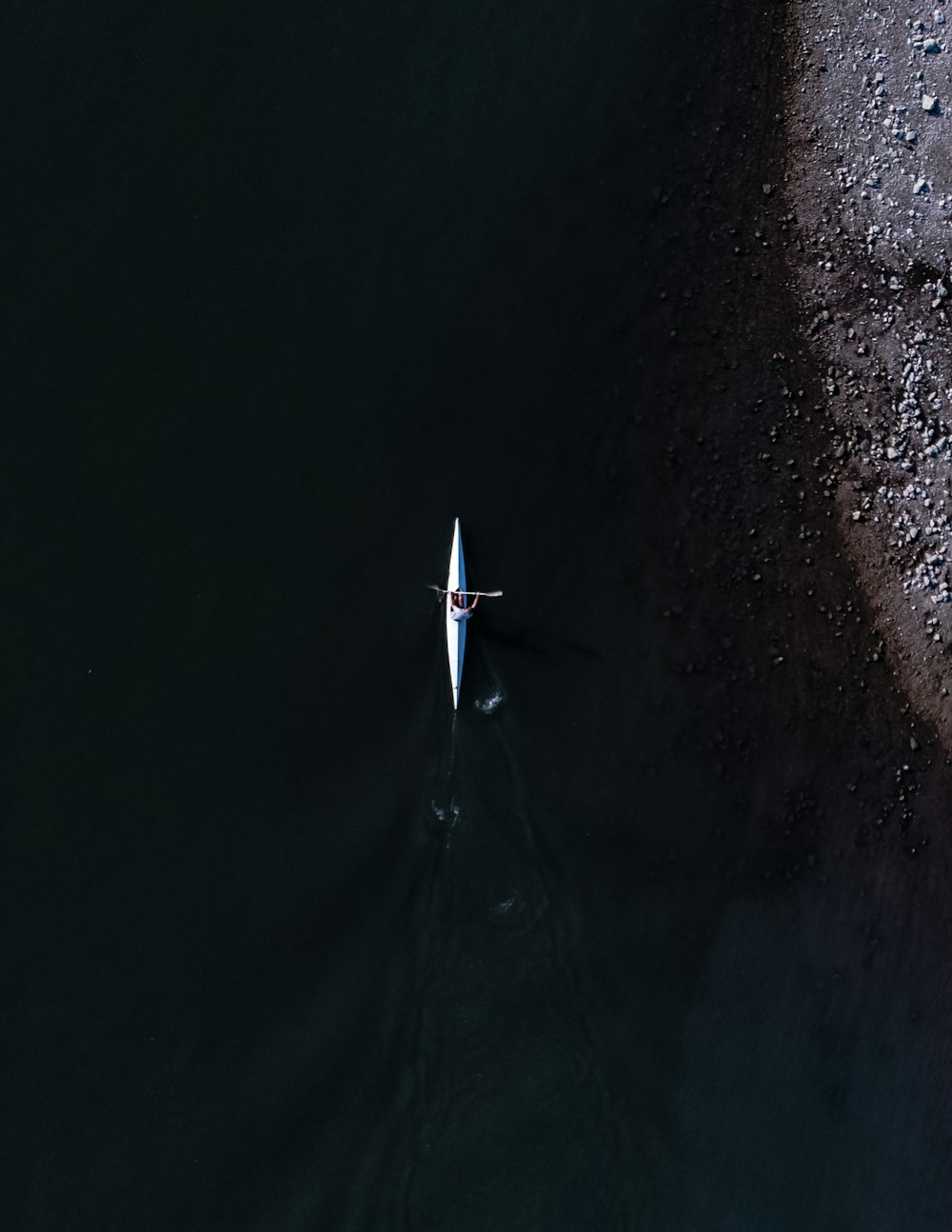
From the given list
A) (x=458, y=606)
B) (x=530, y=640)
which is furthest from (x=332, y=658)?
(x=530, y=640)

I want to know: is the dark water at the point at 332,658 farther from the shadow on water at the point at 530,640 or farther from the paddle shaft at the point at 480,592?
the paddle shaft at the point at 480,592

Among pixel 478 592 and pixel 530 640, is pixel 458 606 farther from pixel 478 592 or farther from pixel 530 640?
pixel 530 640

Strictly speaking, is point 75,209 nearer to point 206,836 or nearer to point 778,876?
point 206,836

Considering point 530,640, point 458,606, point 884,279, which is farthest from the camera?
point 884,279

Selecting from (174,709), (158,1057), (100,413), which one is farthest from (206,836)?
(100,413)

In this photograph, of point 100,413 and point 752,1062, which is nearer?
point 100,413
